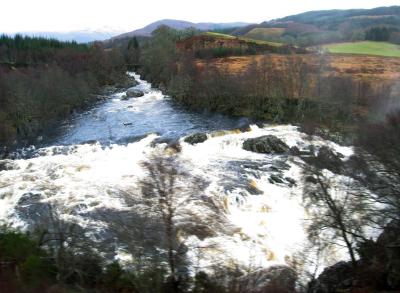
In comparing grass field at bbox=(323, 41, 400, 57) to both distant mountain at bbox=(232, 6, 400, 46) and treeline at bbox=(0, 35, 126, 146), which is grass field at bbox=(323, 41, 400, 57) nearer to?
distant mountain at bbox=(232, 6, 400, 46)

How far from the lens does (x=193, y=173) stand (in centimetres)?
2641

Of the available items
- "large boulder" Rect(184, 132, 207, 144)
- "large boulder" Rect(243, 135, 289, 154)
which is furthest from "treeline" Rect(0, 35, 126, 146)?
"large boulder" Rect(243, 135, 289, 154)

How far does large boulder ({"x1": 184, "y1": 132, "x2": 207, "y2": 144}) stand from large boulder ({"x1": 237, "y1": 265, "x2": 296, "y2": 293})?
19.2 metres

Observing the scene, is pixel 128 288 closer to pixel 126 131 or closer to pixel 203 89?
pixel 126 131

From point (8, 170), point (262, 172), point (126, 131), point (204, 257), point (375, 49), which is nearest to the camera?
point (204, 257)

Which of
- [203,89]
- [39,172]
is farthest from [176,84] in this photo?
[39,172]

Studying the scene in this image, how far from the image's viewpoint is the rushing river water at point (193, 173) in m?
18.8

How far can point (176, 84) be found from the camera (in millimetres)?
55219

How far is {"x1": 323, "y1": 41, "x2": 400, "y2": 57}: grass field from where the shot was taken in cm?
5188

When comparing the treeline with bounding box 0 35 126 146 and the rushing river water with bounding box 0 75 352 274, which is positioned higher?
the treeline with bounding box 0 35 126 146

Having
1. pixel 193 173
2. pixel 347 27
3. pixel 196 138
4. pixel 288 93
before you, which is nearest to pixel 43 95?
pixel 196 138

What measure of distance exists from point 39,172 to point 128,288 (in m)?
17.8

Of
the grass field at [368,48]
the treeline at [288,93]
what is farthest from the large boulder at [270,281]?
the grass field at [368,48]

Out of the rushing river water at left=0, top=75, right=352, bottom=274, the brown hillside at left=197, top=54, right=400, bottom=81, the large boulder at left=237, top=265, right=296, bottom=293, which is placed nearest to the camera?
the large boulder at left=237, top=265, right=296, bottom=293
